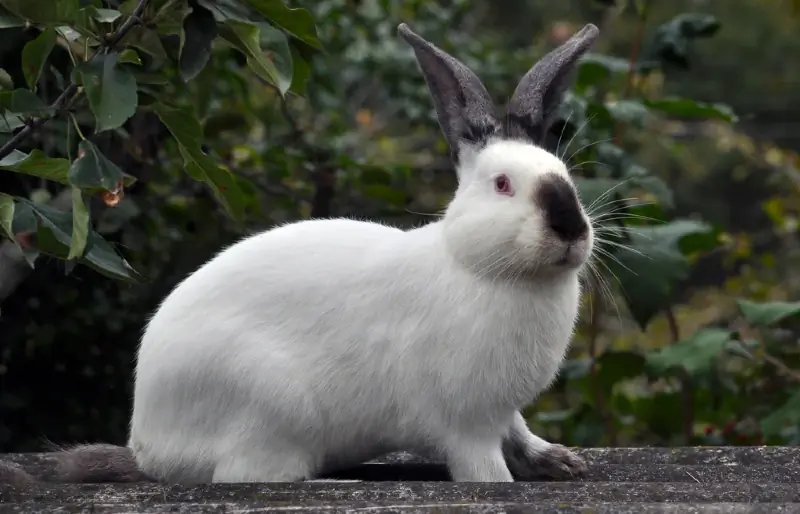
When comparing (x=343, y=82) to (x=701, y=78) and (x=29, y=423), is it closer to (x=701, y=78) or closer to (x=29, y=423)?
(x=29, y=423)

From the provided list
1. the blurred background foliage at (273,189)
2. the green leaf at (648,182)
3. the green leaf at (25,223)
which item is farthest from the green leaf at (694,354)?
the green leaf at (25,223)

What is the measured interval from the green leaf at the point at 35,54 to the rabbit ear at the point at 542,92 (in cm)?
97

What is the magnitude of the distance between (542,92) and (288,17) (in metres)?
0.58

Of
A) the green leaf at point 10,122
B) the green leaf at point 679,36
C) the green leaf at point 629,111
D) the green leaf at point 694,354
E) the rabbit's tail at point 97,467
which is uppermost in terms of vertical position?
the green leaf at point 679,36

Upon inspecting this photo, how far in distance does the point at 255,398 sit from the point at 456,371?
0.42 meters

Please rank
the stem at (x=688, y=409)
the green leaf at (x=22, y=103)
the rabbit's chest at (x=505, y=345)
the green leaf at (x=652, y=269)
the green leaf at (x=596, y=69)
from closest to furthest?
the green leaf at (x=22, y=103) → the rabbit's chest at (x=505, y=345) → the green leaf at (x=652, y=269) → the green leaf at (x=596, y=69) → the stem at (x=688, y=409)

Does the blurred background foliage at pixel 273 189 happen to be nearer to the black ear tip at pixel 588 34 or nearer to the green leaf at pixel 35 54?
the green leaf at pixel 35 54

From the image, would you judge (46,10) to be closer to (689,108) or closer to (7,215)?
(7,215)

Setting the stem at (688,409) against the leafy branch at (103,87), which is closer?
the leafy branch at (103,87)

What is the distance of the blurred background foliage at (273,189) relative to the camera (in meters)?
2.17

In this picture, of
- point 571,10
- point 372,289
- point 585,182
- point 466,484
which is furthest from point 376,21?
point 571,10

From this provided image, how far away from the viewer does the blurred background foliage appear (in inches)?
85.5

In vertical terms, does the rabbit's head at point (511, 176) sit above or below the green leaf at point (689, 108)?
below

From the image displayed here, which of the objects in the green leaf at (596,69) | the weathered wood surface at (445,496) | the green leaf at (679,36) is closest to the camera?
the weathered wood surface at (445,496)
